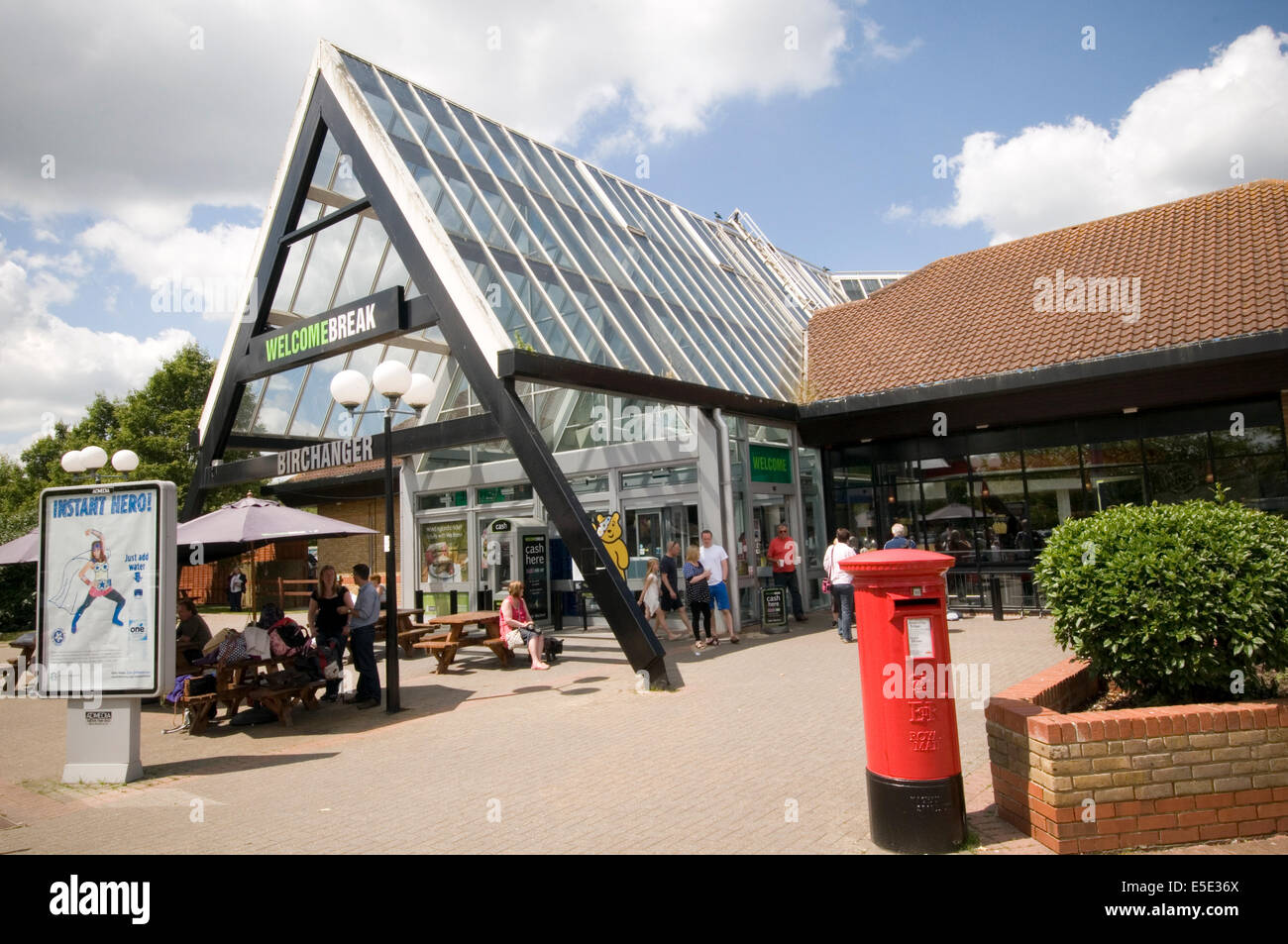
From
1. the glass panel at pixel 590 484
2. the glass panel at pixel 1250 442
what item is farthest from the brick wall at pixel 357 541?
the glass panel at pixel 1250 442

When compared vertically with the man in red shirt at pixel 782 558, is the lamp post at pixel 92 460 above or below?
above

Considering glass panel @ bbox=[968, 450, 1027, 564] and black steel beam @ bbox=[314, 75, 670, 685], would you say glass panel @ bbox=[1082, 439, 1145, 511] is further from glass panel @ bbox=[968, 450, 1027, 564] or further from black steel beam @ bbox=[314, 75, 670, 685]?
black steel beam @ bbox=[314, 75, 670, 685]

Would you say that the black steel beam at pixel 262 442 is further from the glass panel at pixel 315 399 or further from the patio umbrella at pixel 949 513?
the patio umbrella at pixel 949 513

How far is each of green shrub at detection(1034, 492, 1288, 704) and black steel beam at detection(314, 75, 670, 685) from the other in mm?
5270

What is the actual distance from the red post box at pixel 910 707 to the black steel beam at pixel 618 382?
6606mm

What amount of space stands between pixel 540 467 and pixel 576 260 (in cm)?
509

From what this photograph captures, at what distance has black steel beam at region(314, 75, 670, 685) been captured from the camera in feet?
31.1

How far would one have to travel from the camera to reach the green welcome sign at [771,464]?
50.1 feet

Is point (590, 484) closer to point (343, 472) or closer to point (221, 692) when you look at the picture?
point (221, 692)

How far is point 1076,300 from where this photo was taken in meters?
15.8

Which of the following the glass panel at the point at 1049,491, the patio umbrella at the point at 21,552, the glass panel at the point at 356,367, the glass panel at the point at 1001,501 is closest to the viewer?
the patio umbrella at the point at 21,552
